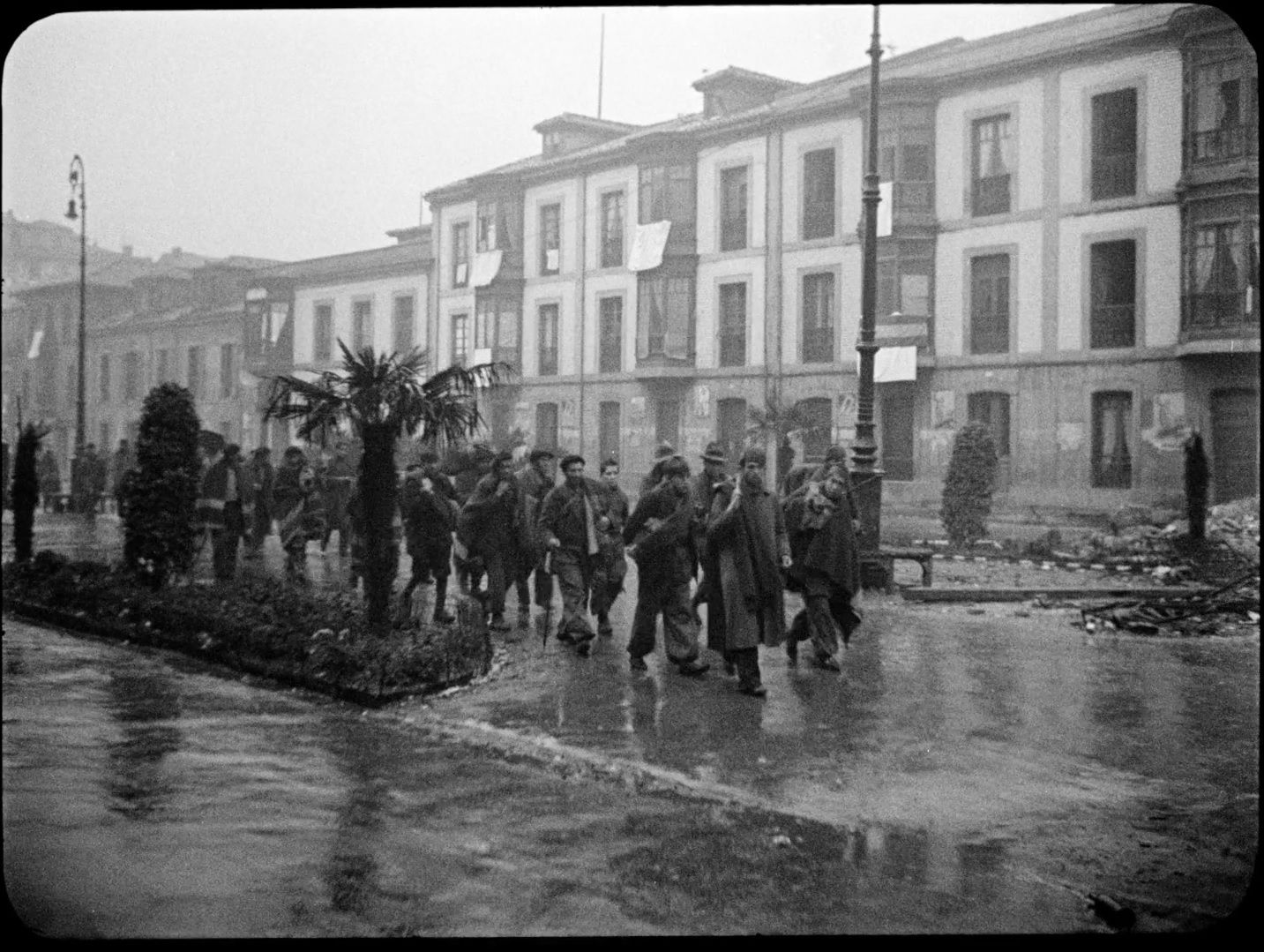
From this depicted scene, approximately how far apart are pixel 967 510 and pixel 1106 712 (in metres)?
10.2

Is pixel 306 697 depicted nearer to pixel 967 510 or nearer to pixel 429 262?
pixel 429 262

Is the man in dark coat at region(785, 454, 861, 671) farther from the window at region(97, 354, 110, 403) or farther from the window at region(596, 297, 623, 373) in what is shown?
the window at region(97, 354, 110, 403)

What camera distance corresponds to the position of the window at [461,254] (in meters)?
16.1

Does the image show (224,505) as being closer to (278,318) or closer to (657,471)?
(278,318)

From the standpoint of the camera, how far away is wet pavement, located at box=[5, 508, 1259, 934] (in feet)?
14.9

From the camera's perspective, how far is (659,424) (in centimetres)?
1534

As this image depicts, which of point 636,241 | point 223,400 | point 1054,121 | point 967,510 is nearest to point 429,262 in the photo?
point 636,241

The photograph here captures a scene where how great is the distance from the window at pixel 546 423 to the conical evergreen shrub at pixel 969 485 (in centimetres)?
732

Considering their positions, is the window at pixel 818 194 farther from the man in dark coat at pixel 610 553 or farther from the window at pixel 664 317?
the man in dark coat at pixel 610 553

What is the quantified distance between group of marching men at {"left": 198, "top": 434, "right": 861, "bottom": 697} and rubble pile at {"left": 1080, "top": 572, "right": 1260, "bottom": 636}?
3.10m

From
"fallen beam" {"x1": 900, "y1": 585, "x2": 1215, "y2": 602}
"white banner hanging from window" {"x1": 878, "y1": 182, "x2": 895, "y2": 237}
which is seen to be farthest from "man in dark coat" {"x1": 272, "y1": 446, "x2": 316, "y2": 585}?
"white banner hanging from window" {"x1": 878, "y1": 182, "x2": 895, "y2": 237}

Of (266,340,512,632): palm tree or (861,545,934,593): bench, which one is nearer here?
(266,340,512,632): palm tree

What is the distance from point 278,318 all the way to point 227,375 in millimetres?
1334

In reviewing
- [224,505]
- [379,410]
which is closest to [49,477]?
[224,505]
